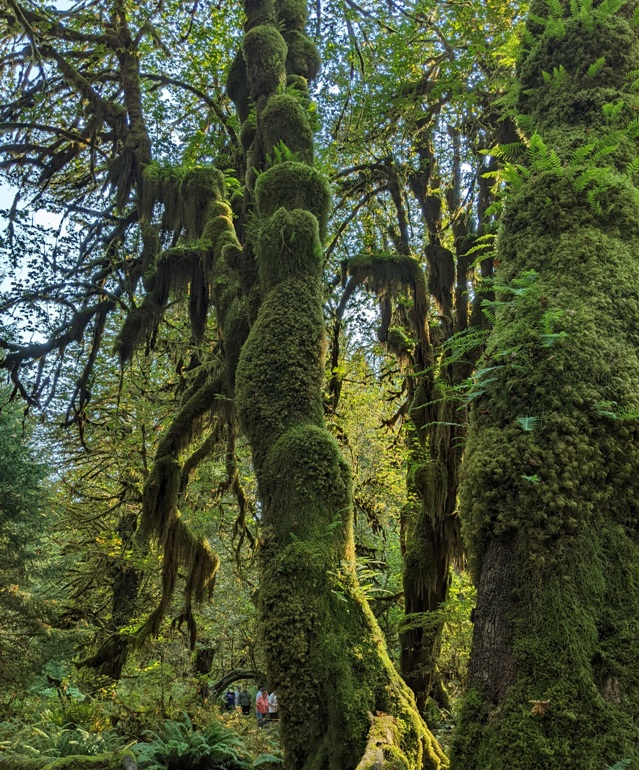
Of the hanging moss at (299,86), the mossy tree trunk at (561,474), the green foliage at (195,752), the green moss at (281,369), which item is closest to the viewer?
the mossy tree trunk at (561,474)

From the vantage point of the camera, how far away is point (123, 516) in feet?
40.1

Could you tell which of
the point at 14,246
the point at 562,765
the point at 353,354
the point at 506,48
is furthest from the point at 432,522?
the point at 14,246

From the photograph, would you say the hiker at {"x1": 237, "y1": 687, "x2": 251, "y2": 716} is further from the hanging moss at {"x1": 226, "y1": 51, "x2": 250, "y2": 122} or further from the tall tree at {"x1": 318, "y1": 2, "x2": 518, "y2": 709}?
the hanging moss at {"x1": 226, "y1": 51, "x2": 250, "y2": 122}

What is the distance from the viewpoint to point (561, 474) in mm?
2131

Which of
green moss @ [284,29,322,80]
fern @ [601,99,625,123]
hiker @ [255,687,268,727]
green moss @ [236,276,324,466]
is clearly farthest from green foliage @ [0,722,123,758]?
green moss @ [284,29,322,80]

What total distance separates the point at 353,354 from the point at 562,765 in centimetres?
1121

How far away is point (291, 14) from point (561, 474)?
7.79m

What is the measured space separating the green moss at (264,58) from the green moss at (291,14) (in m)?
1.24

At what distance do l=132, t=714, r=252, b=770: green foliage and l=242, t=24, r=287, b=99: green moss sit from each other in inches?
291

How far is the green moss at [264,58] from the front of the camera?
6.67 m

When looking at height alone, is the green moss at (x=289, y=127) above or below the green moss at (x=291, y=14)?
below

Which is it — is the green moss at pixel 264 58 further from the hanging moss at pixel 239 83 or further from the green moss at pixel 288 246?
the green moss at pixel 288 246

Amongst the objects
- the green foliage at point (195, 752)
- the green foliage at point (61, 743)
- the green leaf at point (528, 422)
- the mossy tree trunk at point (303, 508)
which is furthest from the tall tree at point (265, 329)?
the green leaf at point (528, 422)

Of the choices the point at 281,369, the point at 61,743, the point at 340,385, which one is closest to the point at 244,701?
the point at 61,743
